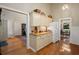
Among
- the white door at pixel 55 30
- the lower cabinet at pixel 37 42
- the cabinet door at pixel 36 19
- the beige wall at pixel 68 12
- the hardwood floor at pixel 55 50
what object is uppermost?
the beige wall at pixel 68 12

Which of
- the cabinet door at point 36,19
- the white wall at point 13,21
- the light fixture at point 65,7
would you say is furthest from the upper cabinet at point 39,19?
the light fixture at point 65,7

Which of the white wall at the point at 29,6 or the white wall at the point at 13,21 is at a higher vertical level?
the white wall at the point at 29,6

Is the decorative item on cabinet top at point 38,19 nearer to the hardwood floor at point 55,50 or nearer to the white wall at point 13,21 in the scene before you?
the white wall at point 13,21

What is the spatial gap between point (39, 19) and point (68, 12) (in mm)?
Result: 503

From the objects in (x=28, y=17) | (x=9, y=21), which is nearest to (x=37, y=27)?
(x=28, y=17)

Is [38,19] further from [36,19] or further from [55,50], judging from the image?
[55,50]

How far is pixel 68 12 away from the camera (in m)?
1.76

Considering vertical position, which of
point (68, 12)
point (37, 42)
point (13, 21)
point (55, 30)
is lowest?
point (37, 42)

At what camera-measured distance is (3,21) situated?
5.49 ft

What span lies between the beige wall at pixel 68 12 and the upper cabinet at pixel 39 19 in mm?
139

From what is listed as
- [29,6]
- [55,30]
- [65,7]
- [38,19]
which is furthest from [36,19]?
[65,7]

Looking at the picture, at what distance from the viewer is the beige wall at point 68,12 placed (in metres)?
1.74

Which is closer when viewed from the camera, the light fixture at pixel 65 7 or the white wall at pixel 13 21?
the white wall at pixel 13 21

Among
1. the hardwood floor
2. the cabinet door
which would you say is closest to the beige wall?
the cabinet door
